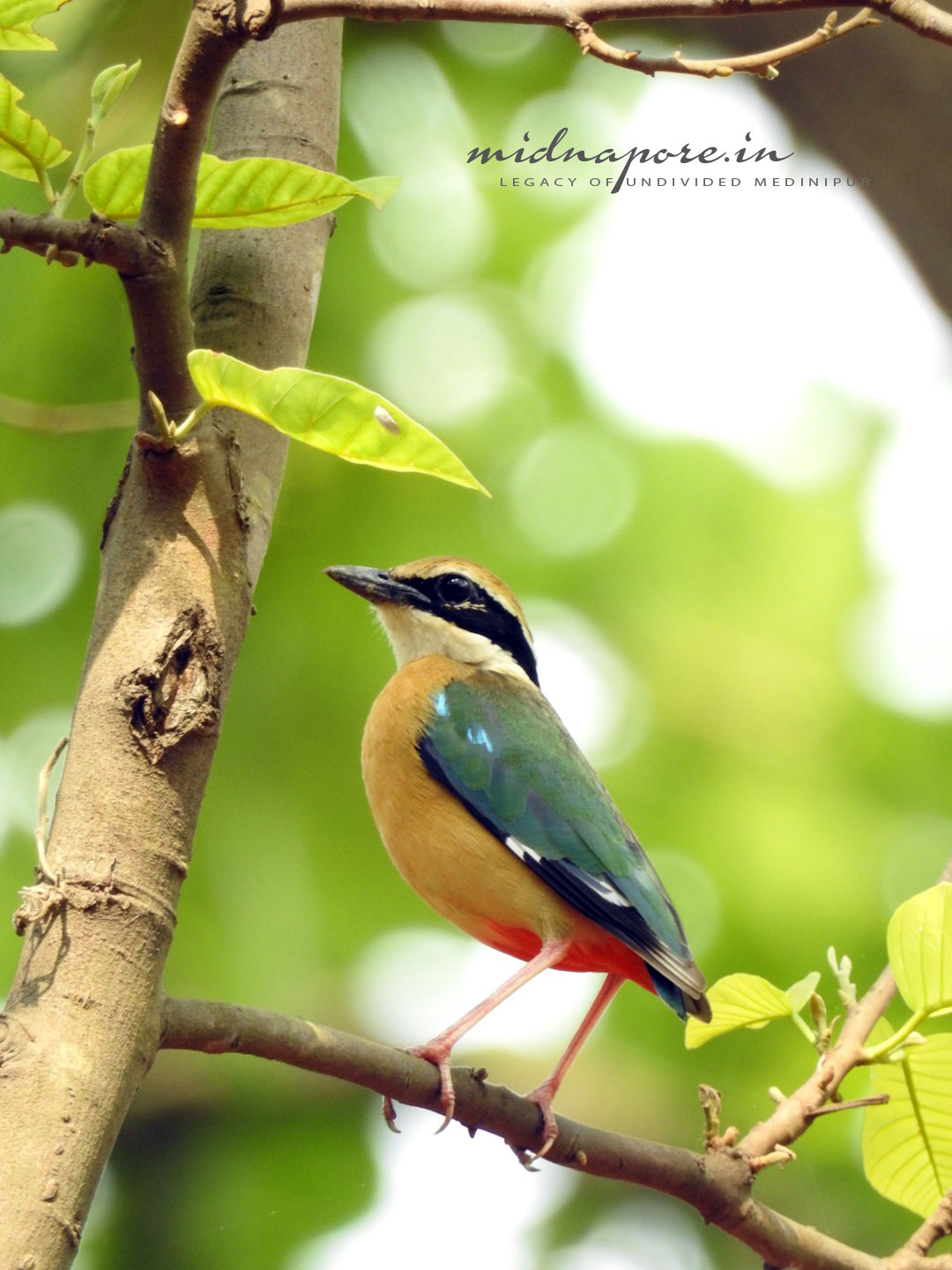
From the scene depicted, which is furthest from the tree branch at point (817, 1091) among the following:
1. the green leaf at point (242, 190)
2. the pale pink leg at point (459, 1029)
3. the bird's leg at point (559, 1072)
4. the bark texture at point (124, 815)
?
the green leaf at point (242, 190)

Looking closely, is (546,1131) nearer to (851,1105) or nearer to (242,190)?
(851,1105)

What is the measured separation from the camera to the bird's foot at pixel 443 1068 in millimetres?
2918

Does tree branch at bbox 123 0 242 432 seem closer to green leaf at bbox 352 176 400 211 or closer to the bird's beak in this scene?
green leaf at bbox 352 176 400 211

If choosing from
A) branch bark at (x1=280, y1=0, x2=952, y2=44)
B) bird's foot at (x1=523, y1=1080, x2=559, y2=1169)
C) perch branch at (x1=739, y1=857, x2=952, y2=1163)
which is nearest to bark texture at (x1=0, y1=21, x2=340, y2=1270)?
branch bark at (x1=280, y1=0, x2=952, y2=44)

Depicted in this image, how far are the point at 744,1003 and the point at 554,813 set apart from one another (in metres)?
1.04

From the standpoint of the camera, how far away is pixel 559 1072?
3.73 m

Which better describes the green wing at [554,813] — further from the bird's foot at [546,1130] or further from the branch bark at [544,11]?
the branch bark at [544,11]

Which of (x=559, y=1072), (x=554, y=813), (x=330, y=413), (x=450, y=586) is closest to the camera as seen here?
(x=330, y=413)

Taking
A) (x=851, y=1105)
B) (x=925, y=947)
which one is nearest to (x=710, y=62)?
(x=925, y=947)

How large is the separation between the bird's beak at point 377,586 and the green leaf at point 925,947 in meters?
2.38

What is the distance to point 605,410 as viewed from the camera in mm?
7430

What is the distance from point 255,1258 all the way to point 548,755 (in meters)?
3.06

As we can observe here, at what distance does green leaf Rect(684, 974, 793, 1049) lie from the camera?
3.29 metres

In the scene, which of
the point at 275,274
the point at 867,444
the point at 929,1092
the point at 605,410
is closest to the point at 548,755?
the point at 929,1092
